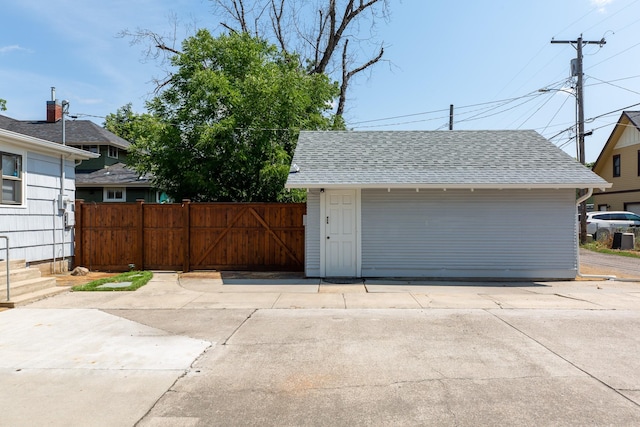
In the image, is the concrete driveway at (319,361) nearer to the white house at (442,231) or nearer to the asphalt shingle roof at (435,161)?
the white house at (442,231)

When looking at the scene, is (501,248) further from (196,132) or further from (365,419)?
(196,132)

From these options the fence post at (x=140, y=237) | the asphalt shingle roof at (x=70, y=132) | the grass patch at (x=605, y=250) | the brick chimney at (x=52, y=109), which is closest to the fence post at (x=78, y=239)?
the fence post at (x=140, y=237)

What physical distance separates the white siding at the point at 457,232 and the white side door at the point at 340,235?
289mm

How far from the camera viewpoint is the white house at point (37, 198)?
9641 millimetres

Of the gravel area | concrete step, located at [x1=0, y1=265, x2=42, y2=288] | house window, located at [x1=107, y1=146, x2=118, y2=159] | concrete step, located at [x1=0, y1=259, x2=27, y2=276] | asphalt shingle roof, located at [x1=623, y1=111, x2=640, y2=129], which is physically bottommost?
the gravel area

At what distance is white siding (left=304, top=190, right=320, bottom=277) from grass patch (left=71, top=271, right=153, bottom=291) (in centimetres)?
398

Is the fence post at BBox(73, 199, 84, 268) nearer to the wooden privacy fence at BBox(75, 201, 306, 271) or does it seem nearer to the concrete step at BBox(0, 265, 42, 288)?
the wooden privacy fence at BBox(75, 201, 306, 271)

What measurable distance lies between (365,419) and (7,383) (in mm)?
3527

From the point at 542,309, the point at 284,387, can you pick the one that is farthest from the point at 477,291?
the point at 284,387

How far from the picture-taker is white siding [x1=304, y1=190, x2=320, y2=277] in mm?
11305

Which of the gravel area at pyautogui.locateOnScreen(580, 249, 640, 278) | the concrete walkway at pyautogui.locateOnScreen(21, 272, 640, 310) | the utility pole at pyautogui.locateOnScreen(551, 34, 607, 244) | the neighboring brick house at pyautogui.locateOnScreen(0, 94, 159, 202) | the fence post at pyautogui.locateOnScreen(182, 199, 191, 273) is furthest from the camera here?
the neighboring brick house at pyautogui.locateOnScreen(0, 94, 159, 202)

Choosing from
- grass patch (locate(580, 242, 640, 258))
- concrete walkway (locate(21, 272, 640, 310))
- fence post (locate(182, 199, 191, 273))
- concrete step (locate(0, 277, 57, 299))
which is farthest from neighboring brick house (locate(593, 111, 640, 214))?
concrete step (locate(0, 277, 57, 299))

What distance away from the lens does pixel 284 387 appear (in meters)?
4.25

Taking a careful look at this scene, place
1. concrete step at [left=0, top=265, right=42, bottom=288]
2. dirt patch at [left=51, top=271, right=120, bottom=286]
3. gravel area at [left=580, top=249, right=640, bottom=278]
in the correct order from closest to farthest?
concrete step at [left=0, top=265, right=42, bottom=288] → dirt patch at [left=51, top=271, right=120, bottom=286] → gravel area at [left=580, top=249, right=640, bottom=278]
